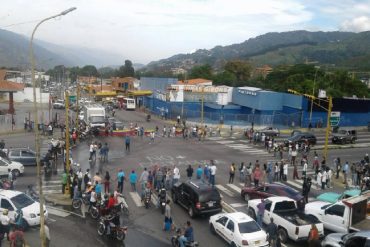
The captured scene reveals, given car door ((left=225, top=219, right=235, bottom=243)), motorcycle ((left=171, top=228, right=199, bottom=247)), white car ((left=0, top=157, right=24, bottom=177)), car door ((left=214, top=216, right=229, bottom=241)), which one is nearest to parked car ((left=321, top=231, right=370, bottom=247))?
car door ((left=225, top=219, right=235, bottom=243))

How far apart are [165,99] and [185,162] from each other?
34.3m

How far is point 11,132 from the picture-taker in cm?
4266

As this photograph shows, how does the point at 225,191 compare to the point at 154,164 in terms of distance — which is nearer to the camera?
the point at 225,191

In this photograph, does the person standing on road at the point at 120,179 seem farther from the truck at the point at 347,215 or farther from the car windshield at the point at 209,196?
the truck at the point at 347,215

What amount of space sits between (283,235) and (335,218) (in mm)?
2327

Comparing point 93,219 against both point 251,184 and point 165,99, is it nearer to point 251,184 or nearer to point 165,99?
point 251,184

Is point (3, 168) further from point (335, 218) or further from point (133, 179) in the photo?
point (335, 218)

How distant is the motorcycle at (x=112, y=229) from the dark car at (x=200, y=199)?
3.80 m

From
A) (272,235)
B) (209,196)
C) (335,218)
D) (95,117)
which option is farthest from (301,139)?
(272,235)

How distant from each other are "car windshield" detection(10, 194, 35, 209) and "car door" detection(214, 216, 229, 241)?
26.5ft

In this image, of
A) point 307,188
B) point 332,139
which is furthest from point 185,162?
point 332,139

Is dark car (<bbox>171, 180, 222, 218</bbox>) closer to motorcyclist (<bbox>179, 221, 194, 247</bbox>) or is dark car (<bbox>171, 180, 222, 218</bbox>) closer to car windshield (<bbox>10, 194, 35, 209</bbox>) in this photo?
motorcyclist (<bbox>179, 221, 194, 247</bbox>)

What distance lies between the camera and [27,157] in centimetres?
2777

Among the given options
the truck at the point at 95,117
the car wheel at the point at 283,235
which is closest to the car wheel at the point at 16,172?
the car wheel at the point at 283,235
